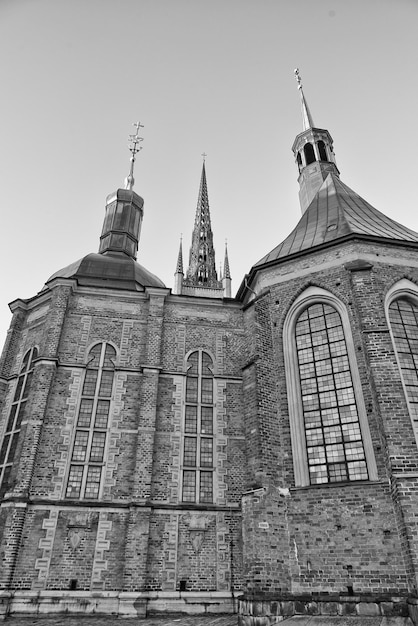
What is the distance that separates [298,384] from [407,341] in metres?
3.19

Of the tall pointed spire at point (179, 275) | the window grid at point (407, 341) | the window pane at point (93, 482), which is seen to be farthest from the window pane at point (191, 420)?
the tall pointed spire at point (179, 275)

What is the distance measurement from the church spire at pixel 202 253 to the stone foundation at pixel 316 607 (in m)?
33.8

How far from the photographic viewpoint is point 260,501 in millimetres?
10062

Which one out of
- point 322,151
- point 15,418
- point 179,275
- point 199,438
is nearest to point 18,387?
point 15,418

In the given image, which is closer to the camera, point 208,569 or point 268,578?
point 268,578

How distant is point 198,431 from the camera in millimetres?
13570

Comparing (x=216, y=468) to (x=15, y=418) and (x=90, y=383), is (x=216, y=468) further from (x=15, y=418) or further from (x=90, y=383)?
(x=15, y=418)

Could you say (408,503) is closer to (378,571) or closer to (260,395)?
(378,571)

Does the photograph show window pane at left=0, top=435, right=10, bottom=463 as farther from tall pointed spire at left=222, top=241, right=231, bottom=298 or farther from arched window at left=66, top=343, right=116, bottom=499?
tall pointed spire at left=222, top=241, right=231, bottom=298

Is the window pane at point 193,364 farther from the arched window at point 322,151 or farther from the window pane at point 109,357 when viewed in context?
the arched window at point 322,151

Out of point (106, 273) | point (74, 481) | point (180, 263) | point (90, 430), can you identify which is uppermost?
point (180, 263)

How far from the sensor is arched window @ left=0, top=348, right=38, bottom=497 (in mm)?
12688

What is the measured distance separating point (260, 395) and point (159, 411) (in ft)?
12.2

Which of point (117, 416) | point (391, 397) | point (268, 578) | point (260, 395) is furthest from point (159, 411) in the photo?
point (391, 397)
